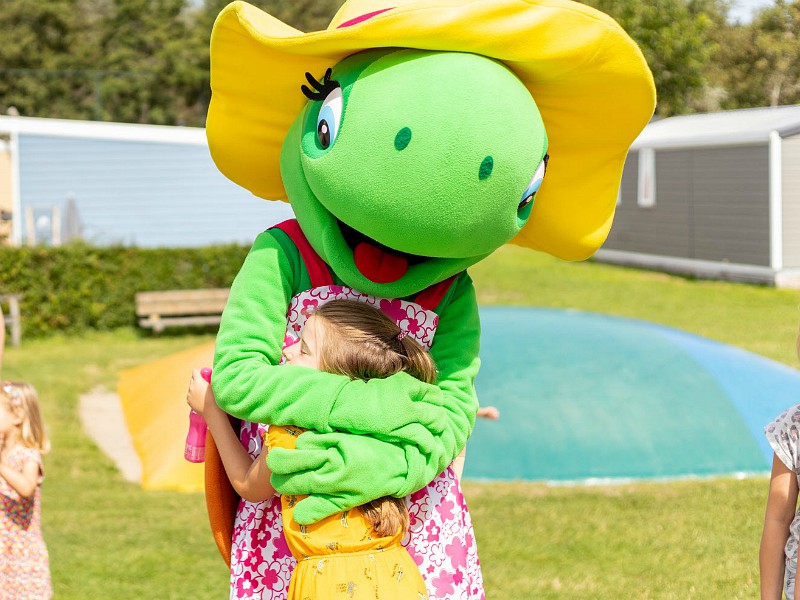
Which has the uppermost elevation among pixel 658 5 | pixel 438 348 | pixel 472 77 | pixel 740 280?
pixel 472 77

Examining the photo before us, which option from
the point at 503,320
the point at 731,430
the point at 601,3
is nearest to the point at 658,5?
the point at 601,3

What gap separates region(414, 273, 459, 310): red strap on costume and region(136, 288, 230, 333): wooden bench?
13629 mm

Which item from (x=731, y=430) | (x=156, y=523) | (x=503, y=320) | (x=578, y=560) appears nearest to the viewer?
(x=578, y=560)

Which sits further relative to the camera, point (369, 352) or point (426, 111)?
point (369, 352)

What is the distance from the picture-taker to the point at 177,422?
9.73m

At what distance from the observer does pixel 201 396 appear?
294 centimetres

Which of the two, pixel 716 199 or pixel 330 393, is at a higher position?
pixel 330 393

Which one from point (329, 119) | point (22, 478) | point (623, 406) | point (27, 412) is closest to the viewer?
point (329, 119)

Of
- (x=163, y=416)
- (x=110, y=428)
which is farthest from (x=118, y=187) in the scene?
(x=163, y=416)

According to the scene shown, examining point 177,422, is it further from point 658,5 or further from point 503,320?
point 658,5

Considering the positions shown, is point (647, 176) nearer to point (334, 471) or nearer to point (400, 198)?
point (400, 198)

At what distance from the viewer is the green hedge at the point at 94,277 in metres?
16.0

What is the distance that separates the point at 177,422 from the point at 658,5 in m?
28.0

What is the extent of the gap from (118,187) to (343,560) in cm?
1869
